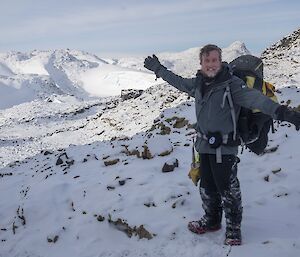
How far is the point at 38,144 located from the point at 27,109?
2968 centimetres

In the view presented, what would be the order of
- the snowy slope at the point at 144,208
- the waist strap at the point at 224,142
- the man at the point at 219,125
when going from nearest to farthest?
the man at the point at 219,125
the waist strap at the point at 224,142
the snowy slope at the point at 144,208

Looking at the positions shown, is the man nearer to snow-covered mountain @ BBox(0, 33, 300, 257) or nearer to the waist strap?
the waist strap

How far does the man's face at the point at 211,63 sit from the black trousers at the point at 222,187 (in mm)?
1199

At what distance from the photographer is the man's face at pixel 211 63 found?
546 centimetres

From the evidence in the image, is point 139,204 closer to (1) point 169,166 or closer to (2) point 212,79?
(1) point 169,166

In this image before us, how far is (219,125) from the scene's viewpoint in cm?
567

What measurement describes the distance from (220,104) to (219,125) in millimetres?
302

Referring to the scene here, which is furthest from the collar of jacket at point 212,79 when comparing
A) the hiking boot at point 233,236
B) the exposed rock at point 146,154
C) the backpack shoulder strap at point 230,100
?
the exposed rock at point 146,154

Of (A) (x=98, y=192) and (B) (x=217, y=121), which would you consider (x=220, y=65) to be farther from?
(A) (x=98, y=192)

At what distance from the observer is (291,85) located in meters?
19.7

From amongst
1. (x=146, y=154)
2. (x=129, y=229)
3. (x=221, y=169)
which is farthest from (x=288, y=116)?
(x=146, y=154)

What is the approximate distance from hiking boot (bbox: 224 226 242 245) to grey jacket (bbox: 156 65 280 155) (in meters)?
1.19

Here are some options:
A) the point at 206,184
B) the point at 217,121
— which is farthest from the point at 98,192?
the point at 217,121

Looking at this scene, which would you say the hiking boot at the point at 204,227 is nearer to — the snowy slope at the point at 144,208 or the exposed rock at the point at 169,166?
the snowy slope at the point at 144,208
